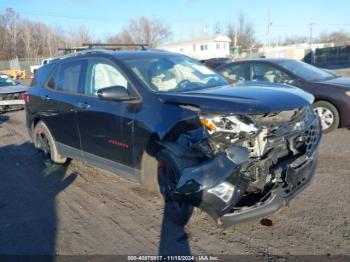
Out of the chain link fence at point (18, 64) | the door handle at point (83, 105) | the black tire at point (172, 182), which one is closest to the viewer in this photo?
the black tire at point (172, 182)

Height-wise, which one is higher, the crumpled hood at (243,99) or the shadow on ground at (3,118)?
the crumpled hood at (243,99)

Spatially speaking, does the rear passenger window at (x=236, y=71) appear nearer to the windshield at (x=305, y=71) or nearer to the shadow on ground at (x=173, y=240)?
the windshield at (x=305, y=71)

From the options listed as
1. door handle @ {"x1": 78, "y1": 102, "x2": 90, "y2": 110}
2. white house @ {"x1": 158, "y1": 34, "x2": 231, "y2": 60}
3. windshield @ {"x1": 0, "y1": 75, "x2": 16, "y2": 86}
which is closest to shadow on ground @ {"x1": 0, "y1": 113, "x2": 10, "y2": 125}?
windshield @ {"x1": 0, "y1": 75, "x2": 16, "y2": 86}

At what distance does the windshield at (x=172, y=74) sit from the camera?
4.34m

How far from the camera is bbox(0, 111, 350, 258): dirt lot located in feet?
11.3

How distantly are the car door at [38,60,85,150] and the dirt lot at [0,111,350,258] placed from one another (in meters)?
0.72

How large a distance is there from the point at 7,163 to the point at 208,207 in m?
4.86

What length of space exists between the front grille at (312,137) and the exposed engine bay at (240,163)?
21cm

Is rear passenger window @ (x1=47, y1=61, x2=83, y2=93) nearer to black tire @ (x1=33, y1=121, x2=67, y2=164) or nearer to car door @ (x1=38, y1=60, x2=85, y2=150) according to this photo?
car door @ (x1=38, y1=60, x2=85, y2=150)

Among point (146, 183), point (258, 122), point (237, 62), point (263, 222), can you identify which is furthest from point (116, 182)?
point (237, 62)

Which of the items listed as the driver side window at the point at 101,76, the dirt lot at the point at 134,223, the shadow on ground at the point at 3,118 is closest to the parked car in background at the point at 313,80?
the dirt lot at the point at 134,223

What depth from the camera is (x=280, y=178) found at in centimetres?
339

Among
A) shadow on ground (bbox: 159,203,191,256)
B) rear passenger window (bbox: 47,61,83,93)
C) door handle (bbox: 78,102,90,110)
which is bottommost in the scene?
shadow on ground (bbox: 159,203,191,256)

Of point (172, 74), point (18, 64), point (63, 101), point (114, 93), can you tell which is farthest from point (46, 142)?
point (18, 64)
